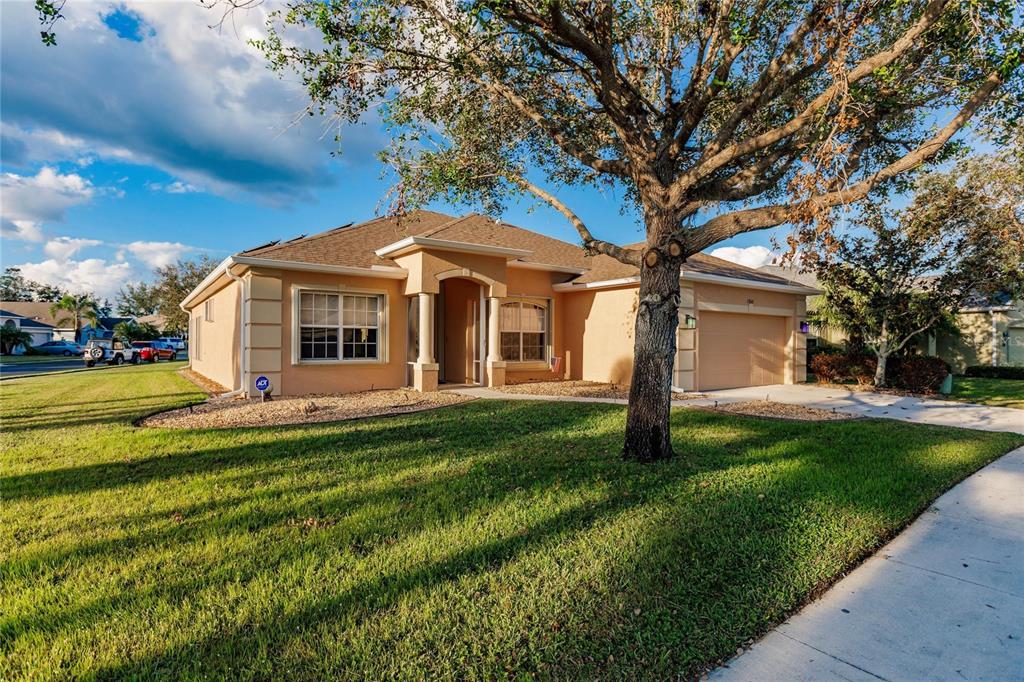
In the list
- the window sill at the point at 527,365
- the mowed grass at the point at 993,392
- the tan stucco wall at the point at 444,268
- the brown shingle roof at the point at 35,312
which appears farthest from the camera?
the brown shingle roof at the point at 35,312

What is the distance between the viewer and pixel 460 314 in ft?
48.0

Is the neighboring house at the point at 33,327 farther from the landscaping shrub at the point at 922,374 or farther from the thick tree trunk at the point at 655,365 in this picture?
the landscaping shrub at the point at 922,374

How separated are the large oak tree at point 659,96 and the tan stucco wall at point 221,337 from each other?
7.77m

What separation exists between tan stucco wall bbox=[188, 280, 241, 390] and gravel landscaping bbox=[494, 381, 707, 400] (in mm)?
7080

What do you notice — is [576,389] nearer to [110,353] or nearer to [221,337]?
[221,337]

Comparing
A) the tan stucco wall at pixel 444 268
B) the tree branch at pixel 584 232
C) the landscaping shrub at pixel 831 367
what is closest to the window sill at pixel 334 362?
the tan stucco wall at pixel 444 268

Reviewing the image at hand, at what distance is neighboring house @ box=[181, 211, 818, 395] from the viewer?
455 inches

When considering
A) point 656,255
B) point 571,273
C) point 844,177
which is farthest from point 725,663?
point 571,273

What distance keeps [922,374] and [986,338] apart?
11670 mm

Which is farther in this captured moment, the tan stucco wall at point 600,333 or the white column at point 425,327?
the tan stucco wall at point 600,333

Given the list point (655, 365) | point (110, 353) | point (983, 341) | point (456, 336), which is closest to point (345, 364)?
point (456, 336)

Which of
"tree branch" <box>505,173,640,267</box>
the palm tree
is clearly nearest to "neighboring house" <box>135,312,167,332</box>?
the palm tree

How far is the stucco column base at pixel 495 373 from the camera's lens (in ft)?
43.4

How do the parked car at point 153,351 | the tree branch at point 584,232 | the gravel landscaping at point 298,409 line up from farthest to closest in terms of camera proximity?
the parked car at point 153,351 → the gravel landscaping at point 298,409 → the tree branch at point 584,232
